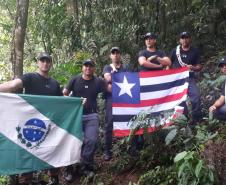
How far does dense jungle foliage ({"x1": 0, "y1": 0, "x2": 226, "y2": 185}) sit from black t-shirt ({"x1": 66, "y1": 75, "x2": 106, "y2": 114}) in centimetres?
86

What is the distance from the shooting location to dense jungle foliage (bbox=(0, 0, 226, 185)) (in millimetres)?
5941

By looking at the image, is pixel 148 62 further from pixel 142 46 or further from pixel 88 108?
pixel 142 46

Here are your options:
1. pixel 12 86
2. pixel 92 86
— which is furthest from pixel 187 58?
pixel 12 86

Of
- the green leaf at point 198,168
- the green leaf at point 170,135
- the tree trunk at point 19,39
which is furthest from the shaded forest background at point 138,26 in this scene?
the green leaf at point 198,168

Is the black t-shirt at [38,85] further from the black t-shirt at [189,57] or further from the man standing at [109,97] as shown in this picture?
the black t-shirt at [189,57]

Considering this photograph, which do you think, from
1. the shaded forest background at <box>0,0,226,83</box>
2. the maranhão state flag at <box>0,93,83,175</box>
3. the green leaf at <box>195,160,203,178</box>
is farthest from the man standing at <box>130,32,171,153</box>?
the shaded forest background at <box>0,0,226,83</box>

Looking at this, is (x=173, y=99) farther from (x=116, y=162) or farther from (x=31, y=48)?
(x=31, y=48)

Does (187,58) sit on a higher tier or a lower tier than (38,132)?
higher

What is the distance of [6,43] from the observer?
20.8 metres

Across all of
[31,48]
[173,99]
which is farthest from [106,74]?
[31,48]

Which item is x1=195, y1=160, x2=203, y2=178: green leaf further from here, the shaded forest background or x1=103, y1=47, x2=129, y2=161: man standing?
the shaded forest background

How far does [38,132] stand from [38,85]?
28.5 inches

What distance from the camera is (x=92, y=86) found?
6.95m

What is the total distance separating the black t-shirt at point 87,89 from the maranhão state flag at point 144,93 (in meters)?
0.32
